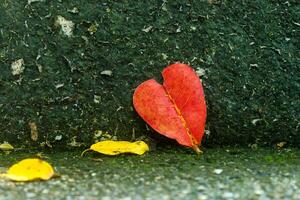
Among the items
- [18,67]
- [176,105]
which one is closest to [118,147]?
[176,105]

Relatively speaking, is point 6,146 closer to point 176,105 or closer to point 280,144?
point 176,105

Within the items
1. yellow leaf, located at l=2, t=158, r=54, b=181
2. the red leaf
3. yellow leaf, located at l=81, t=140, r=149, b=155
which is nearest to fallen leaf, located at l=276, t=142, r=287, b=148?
the red leaf

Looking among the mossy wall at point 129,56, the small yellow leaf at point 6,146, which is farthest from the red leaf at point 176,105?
the small yellow leaf at point 6,146

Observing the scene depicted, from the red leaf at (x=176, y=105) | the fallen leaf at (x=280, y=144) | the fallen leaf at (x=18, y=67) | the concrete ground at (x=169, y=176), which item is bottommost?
the concrete ground at (x=169, y=176)

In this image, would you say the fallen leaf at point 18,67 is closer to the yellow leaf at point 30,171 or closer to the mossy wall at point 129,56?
the mossy wall at point 129,56

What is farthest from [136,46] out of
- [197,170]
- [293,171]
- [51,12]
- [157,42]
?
[293,171]

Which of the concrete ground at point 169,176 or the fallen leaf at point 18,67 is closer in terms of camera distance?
the concrete ground at point 169,176

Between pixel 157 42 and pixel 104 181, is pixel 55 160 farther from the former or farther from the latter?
pixel 157 42
